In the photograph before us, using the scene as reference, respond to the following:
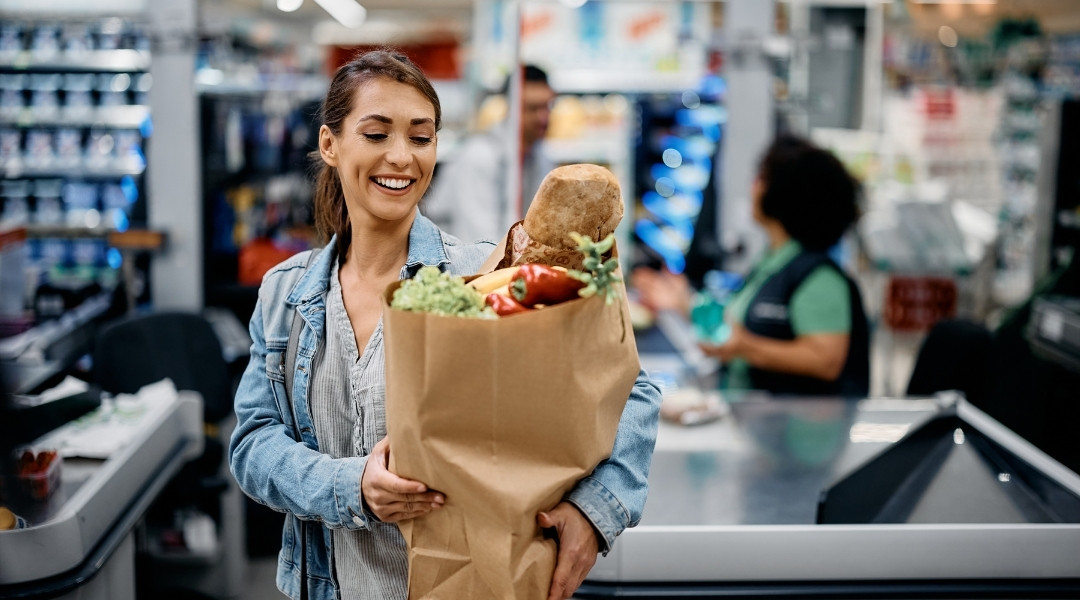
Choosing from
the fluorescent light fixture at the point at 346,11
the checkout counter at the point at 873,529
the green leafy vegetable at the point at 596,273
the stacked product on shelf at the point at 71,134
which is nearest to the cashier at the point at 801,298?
the checkout counter at the point at 873,529

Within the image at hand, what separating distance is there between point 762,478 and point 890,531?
467mm

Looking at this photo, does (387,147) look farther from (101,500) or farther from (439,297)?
(101,500)

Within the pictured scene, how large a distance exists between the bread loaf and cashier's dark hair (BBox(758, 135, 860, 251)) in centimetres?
216

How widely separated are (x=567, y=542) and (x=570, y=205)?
1.45 feet

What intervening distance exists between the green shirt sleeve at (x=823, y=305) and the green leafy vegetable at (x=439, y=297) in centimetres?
218

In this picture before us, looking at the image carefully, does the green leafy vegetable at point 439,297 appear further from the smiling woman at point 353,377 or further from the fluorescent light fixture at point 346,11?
the fluorescent light fixture at point 346,11

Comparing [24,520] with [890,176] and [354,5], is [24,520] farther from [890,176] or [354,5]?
[354,5]

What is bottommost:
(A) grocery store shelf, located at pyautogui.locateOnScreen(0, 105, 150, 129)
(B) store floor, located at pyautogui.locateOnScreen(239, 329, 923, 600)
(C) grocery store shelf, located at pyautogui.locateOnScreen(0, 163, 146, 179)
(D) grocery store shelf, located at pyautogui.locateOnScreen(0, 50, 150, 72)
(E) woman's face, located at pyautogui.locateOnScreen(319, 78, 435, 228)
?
(B) store floor, located at pyautogui.locateOnScreen(239, 329, 923, 600)

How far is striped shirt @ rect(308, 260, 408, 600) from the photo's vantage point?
1517 millimetres

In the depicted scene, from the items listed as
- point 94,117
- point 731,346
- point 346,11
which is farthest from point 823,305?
point 346,11

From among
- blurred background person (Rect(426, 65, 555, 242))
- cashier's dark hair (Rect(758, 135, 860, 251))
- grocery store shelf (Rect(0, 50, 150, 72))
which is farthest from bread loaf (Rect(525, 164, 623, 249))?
grocery store shelf (Rect(0, 50, 150, 72))

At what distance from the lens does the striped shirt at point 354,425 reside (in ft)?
4.98

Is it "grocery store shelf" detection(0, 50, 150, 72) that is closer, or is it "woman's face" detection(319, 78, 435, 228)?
"woman's face" detection(319, 78, 435, 228)

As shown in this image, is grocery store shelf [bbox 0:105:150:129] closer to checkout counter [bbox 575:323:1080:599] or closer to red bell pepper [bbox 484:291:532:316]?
checkout counter [bbox 575:323:1080:599]
